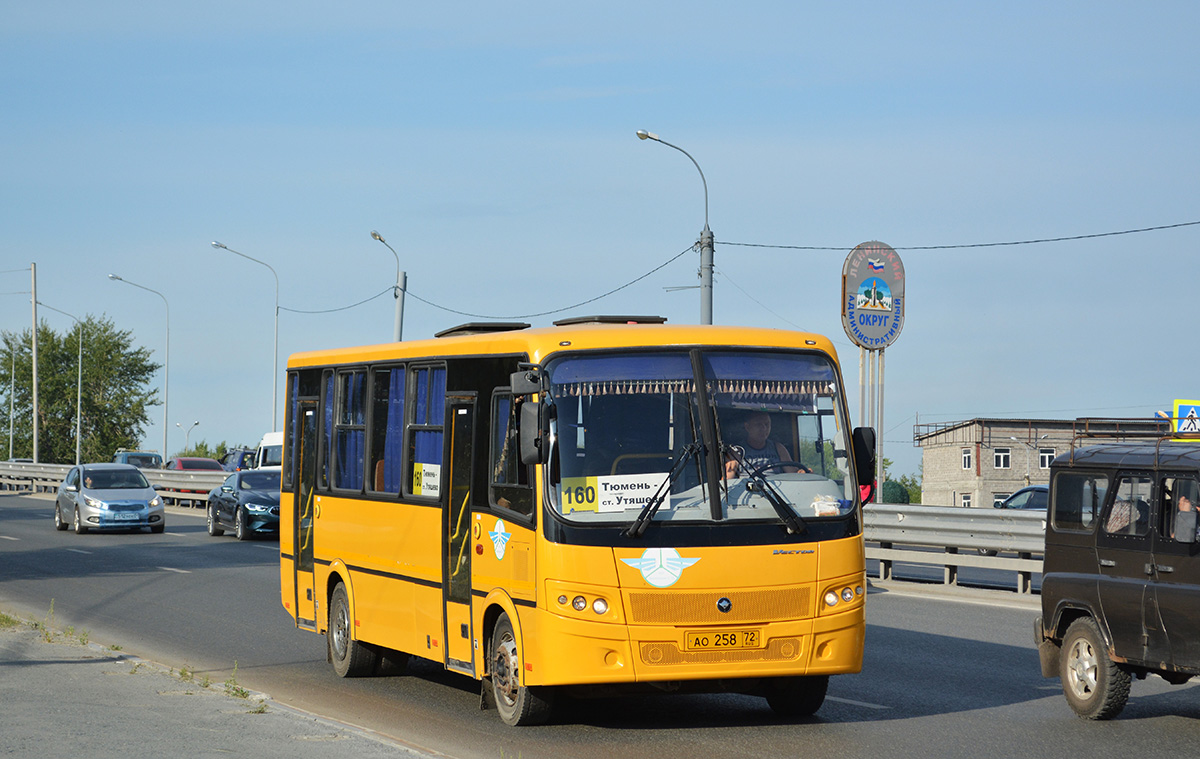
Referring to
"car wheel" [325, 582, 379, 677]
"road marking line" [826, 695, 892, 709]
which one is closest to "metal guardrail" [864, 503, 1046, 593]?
"road marking line" [826, 695, 892, 709]

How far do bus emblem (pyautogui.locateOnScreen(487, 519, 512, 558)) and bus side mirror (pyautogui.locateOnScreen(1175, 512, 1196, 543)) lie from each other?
13.9 feet

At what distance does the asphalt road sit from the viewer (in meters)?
9.24

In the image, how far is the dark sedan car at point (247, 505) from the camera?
3152 centimetres

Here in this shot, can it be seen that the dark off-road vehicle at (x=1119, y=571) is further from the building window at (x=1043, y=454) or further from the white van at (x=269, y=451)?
the building window at (x=1043, y=454)

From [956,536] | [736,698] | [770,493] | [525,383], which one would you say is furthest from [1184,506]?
[956,536]

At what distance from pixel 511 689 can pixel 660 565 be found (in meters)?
1.46

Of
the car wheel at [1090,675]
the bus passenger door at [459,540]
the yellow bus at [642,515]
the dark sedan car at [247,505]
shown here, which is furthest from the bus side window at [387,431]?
the dark sedan car at [247,505]

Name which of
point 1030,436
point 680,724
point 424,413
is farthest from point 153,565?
point 1030,436

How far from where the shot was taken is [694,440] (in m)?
9.70

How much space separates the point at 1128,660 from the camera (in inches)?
383

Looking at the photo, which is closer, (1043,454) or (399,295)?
(399,295)

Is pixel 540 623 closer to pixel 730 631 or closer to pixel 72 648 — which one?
pixel 730 631

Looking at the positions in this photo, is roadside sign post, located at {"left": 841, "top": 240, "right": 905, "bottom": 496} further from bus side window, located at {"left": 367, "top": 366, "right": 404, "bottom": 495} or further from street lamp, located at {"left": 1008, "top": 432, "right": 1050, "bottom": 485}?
street lamp, located at {"left": 1008, "top": 432, "right": 1050, "bottom": 485}

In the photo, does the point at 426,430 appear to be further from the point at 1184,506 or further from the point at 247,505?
the point at 247,505
